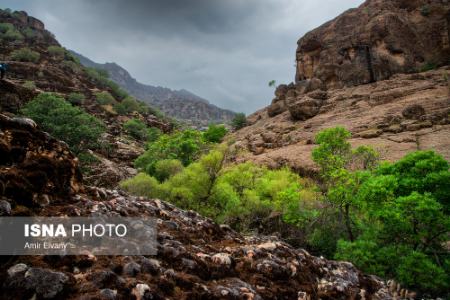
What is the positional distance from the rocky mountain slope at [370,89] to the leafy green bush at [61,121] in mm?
20462

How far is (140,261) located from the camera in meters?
4.85

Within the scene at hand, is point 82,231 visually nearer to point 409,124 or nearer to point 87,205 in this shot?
point 87,205

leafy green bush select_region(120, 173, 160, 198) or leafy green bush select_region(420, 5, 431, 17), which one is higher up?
leafy green bush select_region(420, 5, 431, 17)

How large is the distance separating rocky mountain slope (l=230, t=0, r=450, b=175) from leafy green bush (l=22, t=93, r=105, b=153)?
20.5 m

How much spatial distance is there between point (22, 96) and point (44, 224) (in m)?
48.5

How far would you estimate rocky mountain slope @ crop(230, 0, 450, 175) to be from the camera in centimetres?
3245

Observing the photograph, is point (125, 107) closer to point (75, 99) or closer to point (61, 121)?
point (75, 99)

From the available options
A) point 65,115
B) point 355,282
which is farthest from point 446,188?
point 65,115

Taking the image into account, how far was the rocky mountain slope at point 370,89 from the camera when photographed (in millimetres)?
32453

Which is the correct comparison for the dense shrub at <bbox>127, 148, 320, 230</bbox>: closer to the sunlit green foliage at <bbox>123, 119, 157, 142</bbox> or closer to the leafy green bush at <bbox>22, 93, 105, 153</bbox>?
the leafy green bush at <bbox>22, 93, 105, 153</bbox>

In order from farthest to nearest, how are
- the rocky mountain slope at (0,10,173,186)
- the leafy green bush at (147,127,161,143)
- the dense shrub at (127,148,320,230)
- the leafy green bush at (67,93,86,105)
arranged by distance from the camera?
the leafy green bush at (147,127,161,143) → the leafy green bush at (67,93,86,105) → the rocky mountain slope at (0,10,173,186) → the dense shrub at (127,148,320,230)

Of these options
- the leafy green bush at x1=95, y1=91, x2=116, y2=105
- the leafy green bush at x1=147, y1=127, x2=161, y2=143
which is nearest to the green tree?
the leafy green bush at x1=147, y1=127, x2=161, y2=143

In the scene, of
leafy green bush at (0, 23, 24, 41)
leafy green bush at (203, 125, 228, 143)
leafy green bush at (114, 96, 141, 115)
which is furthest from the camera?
leafy green bush at (0, 23, 24, 41)

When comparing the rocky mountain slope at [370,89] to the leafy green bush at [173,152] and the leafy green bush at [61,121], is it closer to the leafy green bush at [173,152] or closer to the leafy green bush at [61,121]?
the leafy green bush at [173,152]
